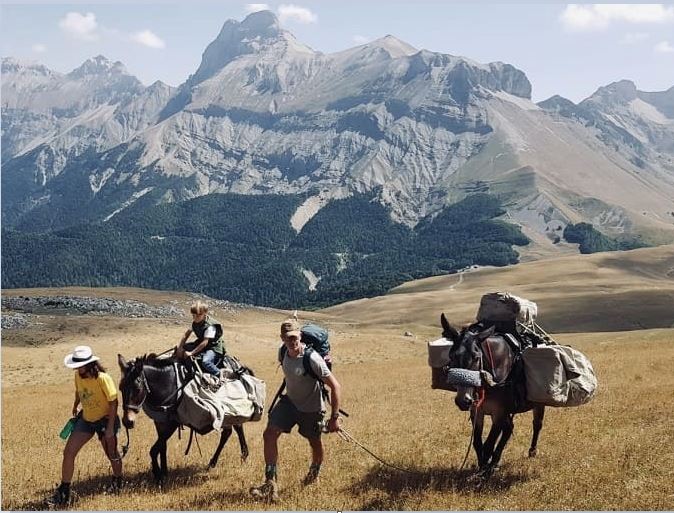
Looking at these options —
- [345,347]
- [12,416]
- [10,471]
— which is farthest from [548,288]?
[10,471]

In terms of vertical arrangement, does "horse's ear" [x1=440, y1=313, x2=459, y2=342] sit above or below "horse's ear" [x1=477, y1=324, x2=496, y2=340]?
above

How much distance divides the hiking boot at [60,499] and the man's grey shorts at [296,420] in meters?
3.87

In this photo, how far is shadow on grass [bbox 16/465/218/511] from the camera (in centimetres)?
1203

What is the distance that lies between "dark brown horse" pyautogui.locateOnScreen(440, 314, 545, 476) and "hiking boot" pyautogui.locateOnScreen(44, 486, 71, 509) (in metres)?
7.30

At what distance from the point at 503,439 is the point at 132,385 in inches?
273

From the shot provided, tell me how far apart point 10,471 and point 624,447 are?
13468 millimetres

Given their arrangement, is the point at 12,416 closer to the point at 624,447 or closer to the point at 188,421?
the point at 188,421

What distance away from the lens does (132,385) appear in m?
12.1

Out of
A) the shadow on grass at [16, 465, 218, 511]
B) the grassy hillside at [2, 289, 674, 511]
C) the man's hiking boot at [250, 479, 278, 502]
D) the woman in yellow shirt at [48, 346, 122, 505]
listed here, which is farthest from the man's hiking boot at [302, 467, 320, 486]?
the woman in yellow shirt at [48, 346, 122, 505]

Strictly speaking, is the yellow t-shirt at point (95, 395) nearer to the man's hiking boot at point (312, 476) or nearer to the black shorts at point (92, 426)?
the black shorts at point (92, 426)

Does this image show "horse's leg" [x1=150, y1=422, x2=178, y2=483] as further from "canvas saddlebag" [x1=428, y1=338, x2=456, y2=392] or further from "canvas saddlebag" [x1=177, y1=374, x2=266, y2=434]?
"canvas saddlebag" [x1=428, y1=338, x2=456, y2=392]

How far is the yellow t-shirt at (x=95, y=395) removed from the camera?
1212cm

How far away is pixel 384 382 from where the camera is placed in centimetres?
3269

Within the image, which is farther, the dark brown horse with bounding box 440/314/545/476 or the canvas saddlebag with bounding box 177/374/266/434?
the canvas saddlebag with bounding box 177/374/266/434
